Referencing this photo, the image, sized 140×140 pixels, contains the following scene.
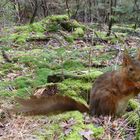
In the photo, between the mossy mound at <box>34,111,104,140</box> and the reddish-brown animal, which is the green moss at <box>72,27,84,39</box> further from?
the mossy mound at <box>34,111,104,140</box>

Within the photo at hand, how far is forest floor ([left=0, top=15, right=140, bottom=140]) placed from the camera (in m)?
3.65

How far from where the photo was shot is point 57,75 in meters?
5.76

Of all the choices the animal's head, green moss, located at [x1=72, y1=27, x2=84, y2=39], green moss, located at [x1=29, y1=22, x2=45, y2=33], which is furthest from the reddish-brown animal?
green moss, located at [x1=29, y1=22, x2=45, y2=33]

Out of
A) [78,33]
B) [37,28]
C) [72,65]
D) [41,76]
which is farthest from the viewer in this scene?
[37,28]

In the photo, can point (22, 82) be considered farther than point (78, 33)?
No

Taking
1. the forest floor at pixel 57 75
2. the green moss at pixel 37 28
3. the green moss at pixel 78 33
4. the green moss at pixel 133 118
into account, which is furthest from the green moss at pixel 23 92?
the green moss at pixel 37 28

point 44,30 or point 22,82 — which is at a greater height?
point 22,82

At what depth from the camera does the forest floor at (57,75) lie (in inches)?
144

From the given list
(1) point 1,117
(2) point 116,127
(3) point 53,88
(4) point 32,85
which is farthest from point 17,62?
(2) point 116,127

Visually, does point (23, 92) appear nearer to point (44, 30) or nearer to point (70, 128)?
point (70, 128)

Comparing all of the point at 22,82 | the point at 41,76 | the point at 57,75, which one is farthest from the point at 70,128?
the point at 41,76

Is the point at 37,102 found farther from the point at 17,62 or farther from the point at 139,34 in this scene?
the point at 139,34

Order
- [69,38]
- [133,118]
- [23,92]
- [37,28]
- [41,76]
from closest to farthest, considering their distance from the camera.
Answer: [133,118] → [23,92] → [41,76] → [69,38] → [37,28]

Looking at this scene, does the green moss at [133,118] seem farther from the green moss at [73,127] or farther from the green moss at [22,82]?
the green moss at [22,82]
